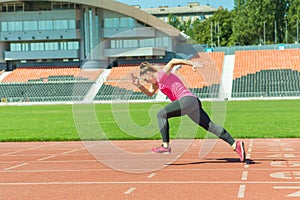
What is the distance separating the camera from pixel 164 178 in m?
9.83

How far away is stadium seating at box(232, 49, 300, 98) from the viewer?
6900 cm

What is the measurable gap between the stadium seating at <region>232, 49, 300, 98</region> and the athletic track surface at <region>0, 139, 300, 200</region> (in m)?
55.5

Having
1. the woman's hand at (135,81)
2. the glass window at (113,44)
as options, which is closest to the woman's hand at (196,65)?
the woman's hand at (135,81)

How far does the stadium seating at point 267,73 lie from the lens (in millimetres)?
69000

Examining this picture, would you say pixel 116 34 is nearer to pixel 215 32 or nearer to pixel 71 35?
pixel 71 35

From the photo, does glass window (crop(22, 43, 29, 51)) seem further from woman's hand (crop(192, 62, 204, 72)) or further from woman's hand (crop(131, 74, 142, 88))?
woman's hand (crop(192, 62, 204, 72))

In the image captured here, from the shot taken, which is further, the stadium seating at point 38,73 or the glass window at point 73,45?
the glass window at point 73,45

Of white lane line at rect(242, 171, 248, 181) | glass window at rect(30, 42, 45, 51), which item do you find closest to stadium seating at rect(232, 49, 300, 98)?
glass window at rect(30, 42, 45, 51)

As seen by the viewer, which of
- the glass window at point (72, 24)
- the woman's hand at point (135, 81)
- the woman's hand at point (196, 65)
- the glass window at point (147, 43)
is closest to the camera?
the woman's hand at point (196, 65)

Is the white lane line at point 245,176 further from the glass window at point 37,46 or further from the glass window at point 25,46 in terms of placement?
the glass window at point 25,46

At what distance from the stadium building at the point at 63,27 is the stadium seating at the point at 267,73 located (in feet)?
39.6

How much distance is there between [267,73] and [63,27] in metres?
30.0

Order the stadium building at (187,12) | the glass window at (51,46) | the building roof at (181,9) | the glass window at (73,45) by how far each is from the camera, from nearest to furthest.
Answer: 1. the glass window at (73,45)
2. the glass window at (51,46)
3. the stadium building at (187,12)
4. the building roof at (181,9)

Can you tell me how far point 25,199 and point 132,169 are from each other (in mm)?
3113
